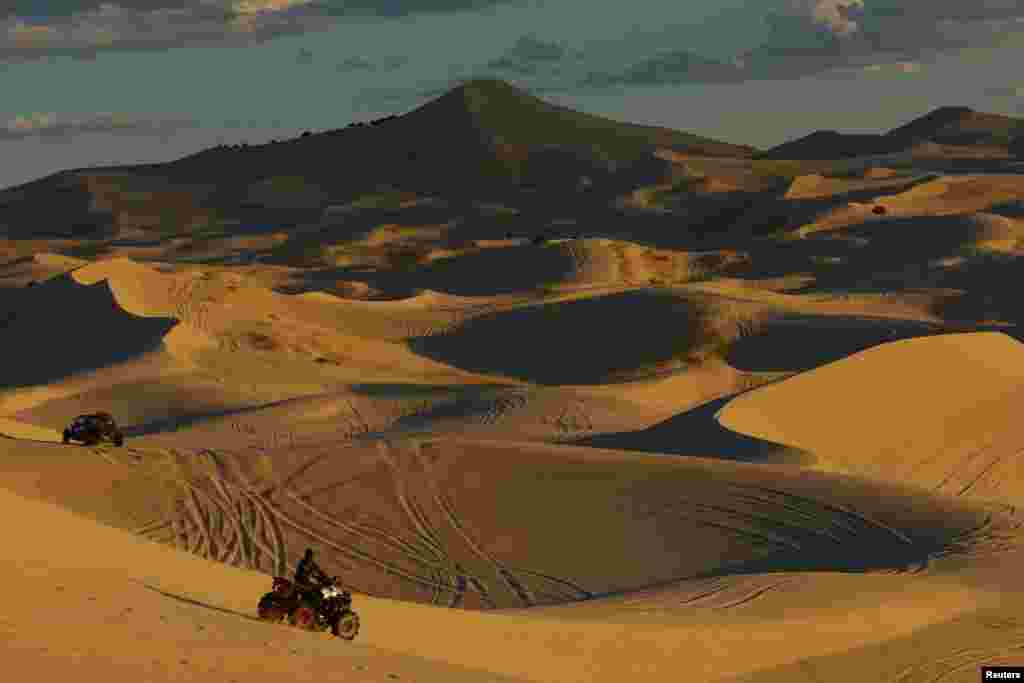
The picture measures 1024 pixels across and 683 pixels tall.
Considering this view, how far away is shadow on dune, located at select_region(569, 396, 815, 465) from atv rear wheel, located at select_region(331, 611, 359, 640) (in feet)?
50.4

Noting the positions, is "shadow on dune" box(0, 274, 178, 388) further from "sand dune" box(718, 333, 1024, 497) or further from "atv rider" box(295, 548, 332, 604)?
"atv rider" box(295, 548, 332, 604)

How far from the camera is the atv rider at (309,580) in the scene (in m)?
14.4

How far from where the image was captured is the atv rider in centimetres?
1441

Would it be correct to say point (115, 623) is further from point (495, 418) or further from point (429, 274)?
point (429, 274)

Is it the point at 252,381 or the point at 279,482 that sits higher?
the point at 279,482

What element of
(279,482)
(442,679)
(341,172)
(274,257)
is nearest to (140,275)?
(274,257)

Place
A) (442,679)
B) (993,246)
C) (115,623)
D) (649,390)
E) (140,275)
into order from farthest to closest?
(993,246) < (140,275) < (649,390) < (442,679) < (115,623)

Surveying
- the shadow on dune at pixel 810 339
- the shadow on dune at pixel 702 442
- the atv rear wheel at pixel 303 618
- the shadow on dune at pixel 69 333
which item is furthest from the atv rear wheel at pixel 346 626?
the shadow on dune at pixel 810 339

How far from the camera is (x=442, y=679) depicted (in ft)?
42.7

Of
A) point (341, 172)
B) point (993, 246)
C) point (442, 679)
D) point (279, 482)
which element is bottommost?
point (341, 172)

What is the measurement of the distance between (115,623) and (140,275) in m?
45.2

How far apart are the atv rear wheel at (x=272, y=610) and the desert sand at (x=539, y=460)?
1.35 feet

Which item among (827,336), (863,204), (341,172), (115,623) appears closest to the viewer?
(115,623)
